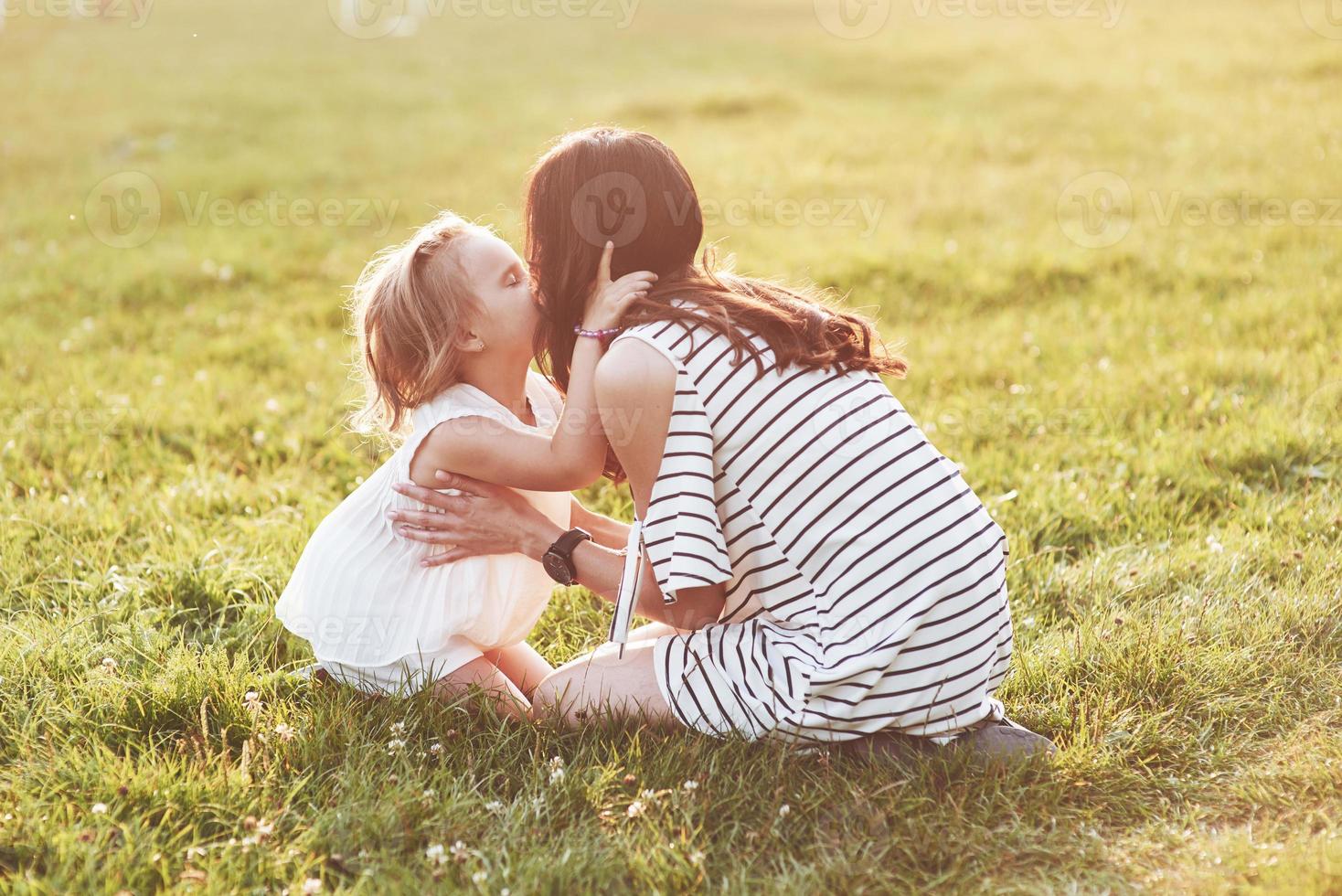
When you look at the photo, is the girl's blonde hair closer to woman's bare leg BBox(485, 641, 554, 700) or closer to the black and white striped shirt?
the black and white striped shirt

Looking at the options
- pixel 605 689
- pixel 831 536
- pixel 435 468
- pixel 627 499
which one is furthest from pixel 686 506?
pixel 627 499

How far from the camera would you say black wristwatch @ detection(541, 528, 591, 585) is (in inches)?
115

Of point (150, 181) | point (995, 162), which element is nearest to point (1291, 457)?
point (995, 162)

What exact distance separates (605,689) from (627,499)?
154 cm

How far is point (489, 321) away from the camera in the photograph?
296 centimetres

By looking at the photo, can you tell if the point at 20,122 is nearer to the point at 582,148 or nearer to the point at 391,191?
the point at 391,191

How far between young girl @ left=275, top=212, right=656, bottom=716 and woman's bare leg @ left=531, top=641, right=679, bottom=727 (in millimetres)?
113

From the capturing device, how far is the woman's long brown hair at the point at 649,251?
267 cm

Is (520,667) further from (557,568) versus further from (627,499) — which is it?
(627,499)

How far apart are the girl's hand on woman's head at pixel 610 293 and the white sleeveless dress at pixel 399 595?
0.42m

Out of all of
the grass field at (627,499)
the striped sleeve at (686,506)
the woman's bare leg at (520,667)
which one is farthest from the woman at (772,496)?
the woman's bare leg at (520,667)

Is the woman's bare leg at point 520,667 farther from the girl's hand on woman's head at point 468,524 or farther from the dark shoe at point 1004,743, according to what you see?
the dark shoe at point 1004,743

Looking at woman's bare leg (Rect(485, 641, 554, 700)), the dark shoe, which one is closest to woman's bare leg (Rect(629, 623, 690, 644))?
woman's bare leg (Rect(485, 641, 554, 700))

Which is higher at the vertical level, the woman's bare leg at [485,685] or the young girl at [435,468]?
the young girl at [435,468]
